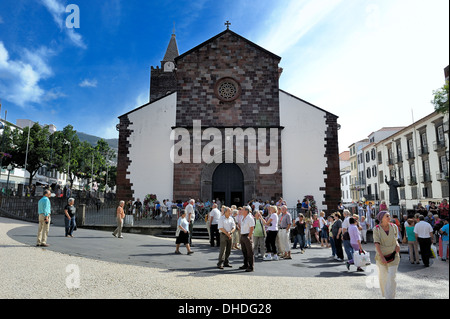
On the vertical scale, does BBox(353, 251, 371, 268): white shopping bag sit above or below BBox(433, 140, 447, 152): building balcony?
below

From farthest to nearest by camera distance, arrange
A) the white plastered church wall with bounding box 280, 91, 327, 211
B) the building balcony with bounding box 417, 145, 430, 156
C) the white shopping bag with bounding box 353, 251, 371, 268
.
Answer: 1. the building balcony with bounding box 417, 145, 430, 156
2. the white plastered church wall with bounding box 280, 91, 327, 211
3. the white shopping bag with bounding box 353, 251, 371, 268

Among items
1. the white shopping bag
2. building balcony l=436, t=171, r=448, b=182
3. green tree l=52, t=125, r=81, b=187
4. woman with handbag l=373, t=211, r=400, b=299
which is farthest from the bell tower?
woman with handbag l=373, t=211, r=400, b=299

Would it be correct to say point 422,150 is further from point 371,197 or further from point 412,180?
point 371,197

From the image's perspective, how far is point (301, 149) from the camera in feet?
63.6

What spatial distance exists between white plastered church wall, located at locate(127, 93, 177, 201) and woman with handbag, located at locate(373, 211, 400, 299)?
50.0 ft

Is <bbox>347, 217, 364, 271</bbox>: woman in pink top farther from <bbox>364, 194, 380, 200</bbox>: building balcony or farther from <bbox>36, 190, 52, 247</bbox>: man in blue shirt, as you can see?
<bbox>364, 194, 380, 200</bbox>: building balcony

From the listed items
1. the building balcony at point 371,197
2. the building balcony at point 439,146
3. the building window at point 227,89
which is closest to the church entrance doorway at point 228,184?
the building window at point 227,89

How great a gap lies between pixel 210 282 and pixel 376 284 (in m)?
3.58

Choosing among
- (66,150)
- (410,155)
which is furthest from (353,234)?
(66,150)

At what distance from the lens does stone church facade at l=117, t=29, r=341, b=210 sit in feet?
62.6

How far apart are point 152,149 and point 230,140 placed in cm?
524
